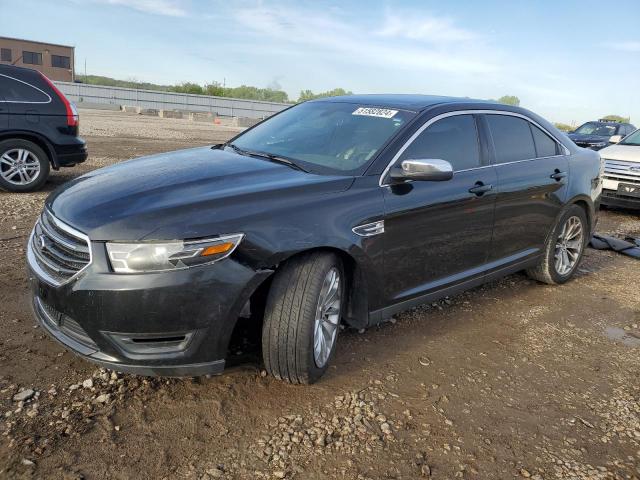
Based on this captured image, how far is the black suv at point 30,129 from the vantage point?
292 inches

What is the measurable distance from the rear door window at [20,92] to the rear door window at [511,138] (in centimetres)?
639

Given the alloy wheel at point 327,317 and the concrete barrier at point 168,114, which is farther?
Answer: the concrete barrier at point 168,114

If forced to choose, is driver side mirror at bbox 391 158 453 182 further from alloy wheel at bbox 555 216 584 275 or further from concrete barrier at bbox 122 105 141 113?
concrete barrier at bbox 122 105 141 113

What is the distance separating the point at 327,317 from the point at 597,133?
1694cm

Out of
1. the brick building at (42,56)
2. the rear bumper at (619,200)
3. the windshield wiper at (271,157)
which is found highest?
the brick building at (42,56)

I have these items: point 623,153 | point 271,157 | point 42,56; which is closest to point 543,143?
point 271,157

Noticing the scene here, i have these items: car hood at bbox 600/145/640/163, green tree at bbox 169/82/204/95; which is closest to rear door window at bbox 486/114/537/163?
car hood at bbox 600/145/640/163

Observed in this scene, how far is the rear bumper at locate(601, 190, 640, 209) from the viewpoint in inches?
338

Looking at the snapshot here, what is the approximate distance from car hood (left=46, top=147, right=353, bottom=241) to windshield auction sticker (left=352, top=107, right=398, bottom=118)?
0.82 meters

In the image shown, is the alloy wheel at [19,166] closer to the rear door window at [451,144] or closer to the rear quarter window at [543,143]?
the rear door window at [451,144]

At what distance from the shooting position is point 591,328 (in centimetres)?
429

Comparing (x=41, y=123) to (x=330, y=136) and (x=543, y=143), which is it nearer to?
(x=330, y=136)

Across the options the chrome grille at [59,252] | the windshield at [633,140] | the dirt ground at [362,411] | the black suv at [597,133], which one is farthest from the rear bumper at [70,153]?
the black suv at [597,133]

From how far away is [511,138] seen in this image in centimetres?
444
